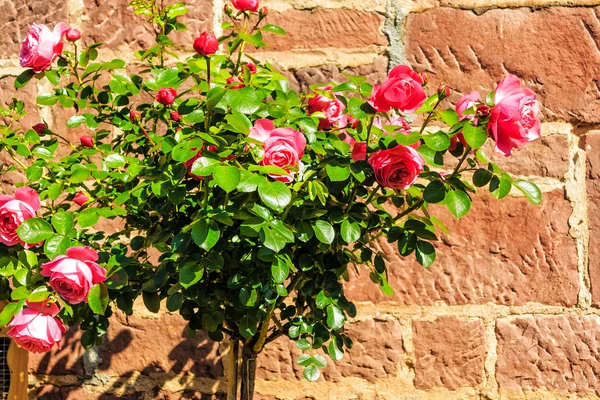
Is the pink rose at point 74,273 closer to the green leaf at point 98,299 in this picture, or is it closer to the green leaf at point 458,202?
the green leaf at point 98,299

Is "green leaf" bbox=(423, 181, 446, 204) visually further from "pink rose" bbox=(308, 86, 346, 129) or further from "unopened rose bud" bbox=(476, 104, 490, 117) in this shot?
"pink rose" bbox=(308, 86, 346, 129)

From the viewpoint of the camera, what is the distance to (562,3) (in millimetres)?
1762

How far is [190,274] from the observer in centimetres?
110

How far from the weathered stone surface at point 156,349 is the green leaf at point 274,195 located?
91 cm

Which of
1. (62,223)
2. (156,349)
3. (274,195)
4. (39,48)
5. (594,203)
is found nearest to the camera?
(274,195)

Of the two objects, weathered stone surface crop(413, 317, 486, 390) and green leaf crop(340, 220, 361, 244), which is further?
weathered stone surface crop(413, 317, 486, 390)

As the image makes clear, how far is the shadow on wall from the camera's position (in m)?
1.84

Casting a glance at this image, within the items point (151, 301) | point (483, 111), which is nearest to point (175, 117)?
point (151, 301)

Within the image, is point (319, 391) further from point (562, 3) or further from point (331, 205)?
point (562, 3)

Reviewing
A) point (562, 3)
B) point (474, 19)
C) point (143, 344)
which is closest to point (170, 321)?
point (143, 344)

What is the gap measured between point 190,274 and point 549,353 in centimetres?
100

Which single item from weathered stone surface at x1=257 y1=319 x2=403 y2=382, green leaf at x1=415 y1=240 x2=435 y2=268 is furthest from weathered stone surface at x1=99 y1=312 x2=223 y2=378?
green leaf at x1=415 y1=240 x2=435 y2=268

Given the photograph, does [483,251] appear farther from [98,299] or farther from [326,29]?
[98,299]

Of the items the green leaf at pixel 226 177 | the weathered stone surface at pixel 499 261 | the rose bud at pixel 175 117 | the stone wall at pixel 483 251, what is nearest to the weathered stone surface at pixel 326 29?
the stone wall at pixel 483 251
